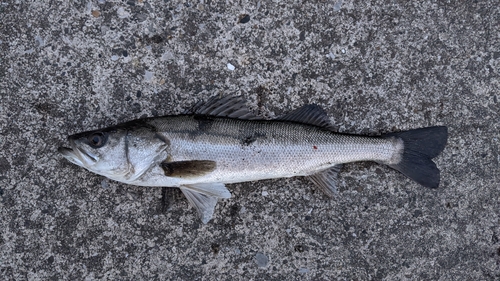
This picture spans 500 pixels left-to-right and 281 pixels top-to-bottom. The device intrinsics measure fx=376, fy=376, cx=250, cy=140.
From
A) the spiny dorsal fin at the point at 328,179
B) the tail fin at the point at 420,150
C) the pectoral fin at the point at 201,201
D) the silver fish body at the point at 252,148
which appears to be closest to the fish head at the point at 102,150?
the silver fish body at the point at 252,148

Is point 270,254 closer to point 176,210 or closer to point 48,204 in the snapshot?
point 176,210

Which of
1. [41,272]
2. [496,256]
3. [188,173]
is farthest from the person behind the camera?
[496,256]

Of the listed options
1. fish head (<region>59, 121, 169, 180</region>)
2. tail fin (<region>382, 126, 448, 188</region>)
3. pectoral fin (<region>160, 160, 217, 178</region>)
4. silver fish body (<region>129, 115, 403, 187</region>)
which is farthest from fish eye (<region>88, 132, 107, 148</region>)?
tail fin (<region>382, 126, 448, 188</region>)

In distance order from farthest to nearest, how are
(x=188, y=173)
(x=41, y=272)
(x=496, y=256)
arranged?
(x=496, y=256)
(x=41, y=272)
(x=188, y=173)

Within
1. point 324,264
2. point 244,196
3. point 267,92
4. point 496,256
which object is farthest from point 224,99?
point 496,256

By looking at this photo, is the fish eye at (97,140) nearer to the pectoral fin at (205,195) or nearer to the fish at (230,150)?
the fish at (230,150)

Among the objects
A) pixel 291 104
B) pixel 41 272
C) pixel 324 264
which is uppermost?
pixel 291 104

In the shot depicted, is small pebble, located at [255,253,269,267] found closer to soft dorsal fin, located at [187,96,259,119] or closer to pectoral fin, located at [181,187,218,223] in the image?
pectoral fin, located at [181,187,218,223]
